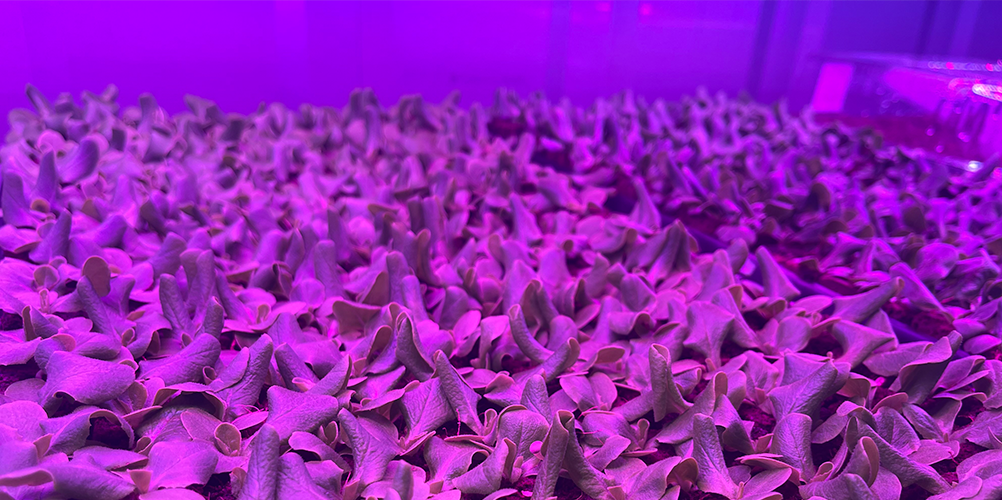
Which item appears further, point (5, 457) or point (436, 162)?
point (436, 162)

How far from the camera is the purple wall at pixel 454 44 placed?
1.52 meters

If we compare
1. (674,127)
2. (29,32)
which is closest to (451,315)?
(674,127)

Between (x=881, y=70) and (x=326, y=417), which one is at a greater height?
(x=881, y=70)

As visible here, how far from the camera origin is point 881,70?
1800mm

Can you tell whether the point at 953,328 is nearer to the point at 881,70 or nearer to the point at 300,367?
the point at 300,367

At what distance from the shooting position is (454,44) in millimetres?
1884

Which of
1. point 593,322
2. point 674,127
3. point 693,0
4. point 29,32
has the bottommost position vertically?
point 593,322

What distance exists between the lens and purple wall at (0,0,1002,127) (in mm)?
1519

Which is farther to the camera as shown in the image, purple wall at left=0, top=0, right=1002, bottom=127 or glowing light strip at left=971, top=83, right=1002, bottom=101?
purple wall at left=0, top=0, right=1002, bottom=127

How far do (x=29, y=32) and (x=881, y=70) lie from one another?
229 centimetres

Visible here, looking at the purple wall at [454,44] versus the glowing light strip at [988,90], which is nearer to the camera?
the glowing light strip at [988,90]

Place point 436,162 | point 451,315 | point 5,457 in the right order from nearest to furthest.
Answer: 1. point 5,457
2. point 451,315
3. point 436,162

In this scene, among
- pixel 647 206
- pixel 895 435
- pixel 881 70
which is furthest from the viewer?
pixel 881 70

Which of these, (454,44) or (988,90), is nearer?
(988,90)
